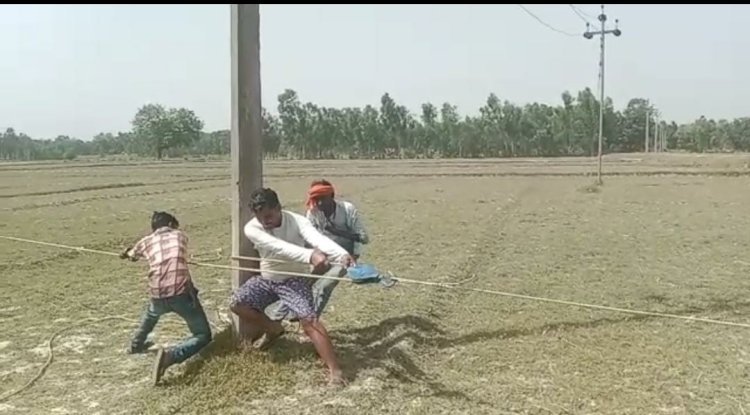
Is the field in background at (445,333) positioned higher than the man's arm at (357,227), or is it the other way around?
the man's arm at (357,227)

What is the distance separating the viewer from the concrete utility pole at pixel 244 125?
515 centimetres

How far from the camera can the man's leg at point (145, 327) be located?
519cm

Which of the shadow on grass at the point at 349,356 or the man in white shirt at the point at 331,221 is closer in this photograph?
the shadow on grass at the point at 349,356

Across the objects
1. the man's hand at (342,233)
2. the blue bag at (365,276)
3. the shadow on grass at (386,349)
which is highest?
the man's hand at (342,233)

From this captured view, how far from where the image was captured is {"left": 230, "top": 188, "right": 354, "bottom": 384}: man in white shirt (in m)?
4.70

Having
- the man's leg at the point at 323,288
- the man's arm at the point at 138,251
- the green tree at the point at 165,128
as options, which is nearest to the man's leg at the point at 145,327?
the man's arm at the point at 138,251

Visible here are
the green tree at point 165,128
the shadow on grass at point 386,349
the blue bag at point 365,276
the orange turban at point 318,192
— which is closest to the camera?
the blue bag at point 365,276

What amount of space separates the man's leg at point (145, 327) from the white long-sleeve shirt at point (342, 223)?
1.36 metres

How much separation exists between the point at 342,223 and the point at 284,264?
97cm

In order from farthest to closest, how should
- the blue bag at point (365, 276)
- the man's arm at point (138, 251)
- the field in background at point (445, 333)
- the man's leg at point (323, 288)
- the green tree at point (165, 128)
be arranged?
the green tree at point (165, 128)
the man's leg at point (323, 288)
the man's arm at point (138, 251)
the field in background at point (445, 333)
the blue bag at point (365, 276)

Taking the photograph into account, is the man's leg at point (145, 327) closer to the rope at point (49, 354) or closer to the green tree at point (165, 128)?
the rope at point (49, 354)

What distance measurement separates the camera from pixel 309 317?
4789 mm

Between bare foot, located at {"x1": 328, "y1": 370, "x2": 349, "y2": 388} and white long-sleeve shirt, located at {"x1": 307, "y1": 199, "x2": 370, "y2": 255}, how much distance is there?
1261 mm

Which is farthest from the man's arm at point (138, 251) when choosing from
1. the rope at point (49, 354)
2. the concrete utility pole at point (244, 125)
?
the rope at point (49, 354)
